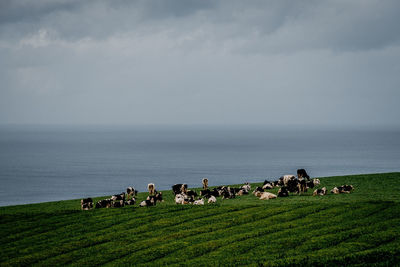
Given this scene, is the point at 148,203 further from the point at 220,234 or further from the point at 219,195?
the point at 220,234

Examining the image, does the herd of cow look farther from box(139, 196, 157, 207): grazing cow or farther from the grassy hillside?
the grassy hillside

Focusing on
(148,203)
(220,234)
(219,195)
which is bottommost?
(220,234)

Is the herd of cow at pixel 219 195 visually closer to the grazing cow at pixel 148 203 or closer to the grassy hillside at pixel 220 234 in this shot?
the grazing cow at pixel 148 203

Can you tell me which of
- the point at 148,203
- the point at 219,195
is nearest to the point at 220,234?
the point at 148,203

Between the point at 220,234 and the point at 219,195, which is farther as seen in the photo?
the point at 219,195

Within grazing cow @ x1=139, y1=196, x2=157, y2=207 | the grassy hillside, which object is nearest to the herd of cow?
grazing cow @ x1=139, y1=196, x2=157, y2=207

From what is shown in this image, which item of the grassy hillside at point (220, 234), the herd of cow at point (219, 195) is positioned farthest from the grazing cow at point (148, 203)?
the grassy hillside at point (220, 234)

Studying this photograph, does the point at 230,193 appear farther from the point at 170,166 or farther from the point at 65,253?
the point at 170,166

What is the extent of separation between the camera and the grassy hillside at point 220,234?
15320 mm

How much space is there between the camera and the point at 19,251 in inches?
738

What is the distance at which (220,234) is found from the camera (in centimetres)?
1923

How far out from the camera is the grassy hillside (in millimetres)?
15320

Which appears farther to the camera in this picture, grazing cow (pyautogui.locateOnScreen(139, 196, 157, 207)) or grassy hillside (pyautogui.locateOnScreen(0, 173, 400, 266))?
grazing cow (pyautogui.locateOnScreen(139, 196, 157, 207))

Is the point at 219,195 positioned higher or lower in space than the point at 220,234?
higher
